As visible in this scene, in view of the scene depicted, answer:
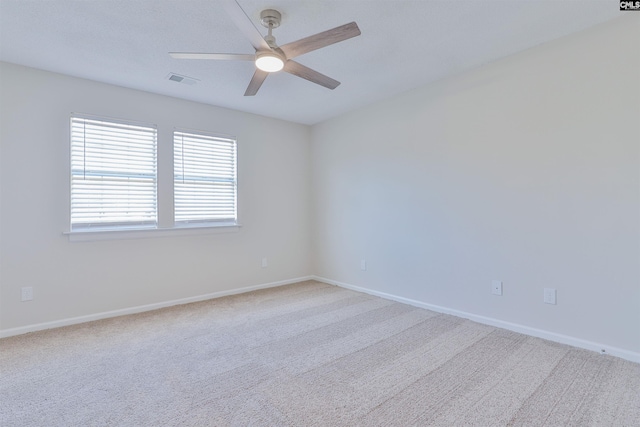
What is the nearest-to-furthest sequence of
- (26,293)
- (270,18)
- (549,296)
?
1. (270,18)
2. (549,296)
3. (26,293)

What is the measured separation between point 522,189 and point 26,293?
4.54 meters

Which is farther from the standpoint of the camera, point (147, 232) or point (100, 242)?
point (147, 232)

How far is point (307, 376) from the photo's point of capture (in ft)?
6.79

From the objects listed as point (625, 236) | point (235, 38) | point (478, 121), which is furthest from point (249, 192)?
point (625, 236)

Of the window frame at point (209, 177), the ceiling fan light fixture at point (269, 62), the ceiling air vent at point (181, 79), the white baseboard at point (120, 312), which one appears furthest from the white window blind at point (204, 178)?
the ceiling fan light fixture at point (269, 62)

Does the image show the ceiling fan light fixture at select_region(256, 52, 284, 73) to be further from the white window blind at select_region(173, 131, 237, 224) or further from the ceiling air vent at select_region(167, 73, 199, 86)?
the white window blind at select_region(173, 131, 237, 224)

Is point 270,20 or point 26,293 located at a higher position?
point 270,20

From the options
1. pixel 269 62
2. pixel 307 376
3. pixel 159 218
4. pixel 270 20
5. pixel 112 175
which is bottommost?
pixel 307 376

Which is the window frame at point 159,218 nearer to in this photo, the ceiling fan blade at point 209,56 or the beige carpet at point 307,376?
the beige carpet at point 307,376

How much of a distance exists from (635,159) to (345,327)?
8.34 feet

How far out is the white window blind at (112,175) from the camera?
3105 millimetres

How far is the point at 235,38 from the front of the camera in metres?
2.39

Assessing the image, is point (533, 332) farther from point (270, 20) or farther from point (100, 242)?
point (100, 242)

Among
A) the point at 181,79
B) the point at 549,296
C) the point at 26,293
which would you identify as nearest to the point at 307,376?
the point at 549,296
